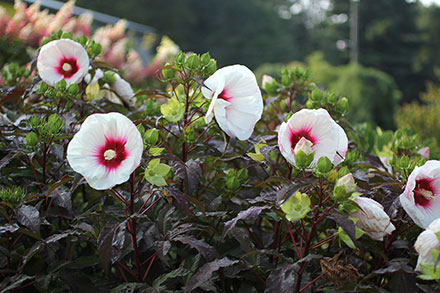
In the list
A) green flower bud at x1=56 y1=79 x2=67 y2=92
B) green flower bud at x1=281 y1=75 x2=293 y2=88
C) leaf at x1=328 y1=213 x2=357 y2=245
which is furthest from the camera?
green flower bud at x1=281 y1=75 x2=293 y2=88

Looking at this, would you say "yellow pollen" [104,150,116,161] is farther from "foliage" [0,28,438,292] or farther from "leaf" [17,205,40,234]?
"leaf" [17,205,40,234]

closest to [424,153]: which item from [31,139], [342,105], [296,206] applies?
[342,105]

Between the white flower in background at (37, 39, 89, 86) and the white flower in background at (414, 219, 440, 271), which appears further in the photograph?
the white flower in background at (37, 39, 89, 86)

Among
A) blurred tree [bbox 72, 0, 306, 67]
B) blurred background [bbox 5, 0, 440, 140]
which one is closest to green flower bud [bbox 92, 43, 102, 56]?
blurred background [bbox 5, 0, 440, 140]

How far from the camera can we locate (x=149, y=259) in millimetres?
1020

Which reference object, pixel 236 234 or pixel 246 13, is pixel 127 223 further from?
pixel 246 13

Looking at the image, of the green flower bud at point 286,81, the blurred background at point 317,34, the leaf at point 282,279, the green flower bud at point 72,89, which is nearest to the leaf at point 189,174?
the leaf at point 282,279

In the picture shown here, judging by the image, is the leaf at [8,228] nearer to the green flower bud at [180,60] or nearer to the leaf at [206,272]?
the leaf at [206,272]

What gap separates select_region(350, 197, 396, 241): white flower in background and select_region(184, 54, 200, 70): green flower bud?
1.40ft

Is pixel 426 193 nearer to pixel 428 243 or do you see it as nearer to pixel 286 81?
pixel 428 243

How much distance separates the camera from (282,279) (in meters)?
0.88

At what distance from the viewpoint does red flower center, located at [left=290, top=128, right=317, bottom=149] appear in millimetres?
949

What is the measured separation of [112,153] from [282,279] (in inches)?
15.0

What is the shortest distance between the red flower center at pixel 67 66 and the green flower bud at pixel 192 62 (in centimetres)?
37
